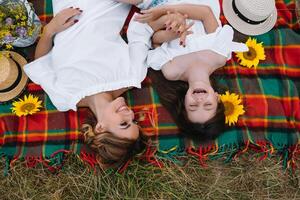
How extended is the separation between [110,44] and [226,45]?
656 millimetres

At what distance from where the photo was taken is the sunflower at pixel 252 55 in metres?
2.52

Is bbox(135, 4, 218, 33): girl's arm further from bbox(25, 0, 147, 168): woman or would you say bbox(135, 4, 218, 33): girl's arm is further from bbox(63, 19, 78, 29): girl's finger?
bbox(63, 19, 78, 29): girl's finger

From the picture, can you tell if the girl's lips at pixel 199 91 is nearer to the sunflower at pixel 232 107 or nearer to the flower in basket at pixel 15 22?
the sunflower at pixel 232 107

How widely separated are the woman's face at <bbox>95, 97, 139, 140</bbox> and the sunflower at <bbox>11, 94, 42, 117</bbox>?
1.63ft

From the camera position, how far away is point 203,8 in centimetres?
233

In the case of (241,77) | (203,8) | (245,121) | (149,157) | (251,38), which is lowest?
(149,157)

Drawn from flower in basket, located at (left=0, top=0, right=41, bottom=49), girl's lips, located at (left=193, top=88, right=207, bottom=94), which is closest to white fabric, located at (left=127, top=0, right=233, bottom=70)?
girl's lips, located at (left=193, top=88, right=207, bottom=94)

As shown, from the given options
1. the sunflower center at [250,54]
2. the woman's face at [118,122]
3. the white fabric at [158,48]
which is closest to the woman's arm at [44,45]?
the white fabric at [158,48]

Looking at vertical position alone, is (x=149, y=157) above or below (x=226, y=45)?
below

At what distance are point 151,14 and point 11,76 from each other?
34.2 inches

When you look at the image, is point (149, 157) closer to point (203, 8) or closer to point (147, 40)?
point (147, 40)

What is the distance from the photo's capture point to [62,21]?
2299mm

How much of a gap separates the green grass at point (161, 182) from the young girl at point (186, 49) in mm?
300

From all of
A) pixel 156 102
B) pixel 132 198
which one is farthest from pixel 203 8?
→ pixel 132 198
